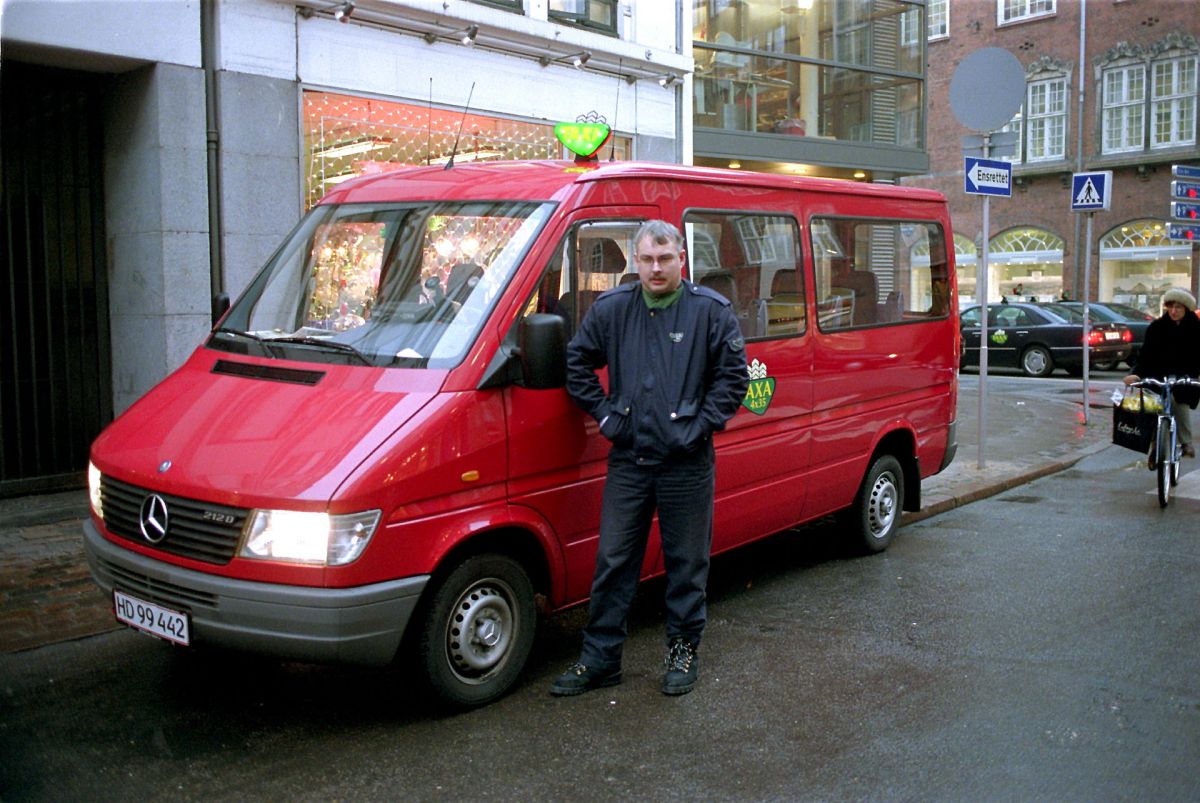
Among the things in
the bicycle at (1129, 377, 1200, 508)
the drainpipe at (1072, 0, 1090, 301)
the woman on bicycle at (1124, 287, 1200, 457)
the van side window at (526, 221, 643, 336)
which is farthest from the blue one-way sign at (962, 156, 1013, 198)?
the drainpipe at (1072, 0, 1090, 301)

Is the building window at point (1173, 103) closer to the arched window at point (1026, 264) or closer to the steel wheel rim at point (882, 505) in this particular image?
the arched window at point (1026, 264)

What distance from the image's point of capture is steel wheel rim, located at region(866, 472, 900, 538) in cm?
764

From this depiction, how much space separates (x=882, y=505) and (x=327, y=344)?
14.1 feet

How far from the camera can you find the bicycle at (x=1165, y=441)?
9180mm

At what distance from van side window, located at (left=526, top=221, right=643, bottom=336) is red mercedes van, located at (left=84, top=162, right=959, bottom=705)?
0.01m

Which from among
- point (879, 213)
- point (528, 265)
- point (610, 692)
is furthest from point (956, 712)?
point (879, 213)

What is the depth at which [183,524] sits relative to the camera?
4340mm

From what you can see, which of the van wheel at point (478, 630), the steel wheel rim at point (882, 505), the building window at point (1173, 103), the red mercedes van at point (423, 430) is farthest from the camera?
the building window at point (1173, 103)

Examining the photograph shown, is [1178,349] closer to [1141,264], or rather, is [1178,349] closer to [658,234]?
[658,234]

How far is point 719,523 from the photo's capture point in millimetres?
6023

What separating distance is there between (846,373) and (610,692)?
2.85 m

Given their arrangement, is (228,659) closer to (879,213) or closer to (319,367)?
(319,367)

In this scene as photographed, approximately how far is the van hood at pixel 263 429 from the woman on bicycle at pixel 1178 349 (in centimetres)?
709

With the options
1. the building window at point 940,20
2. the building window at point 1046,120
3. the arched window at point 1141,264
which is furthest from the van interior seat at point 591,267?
the building window at point 940,20
